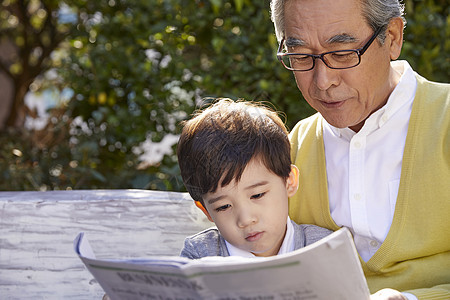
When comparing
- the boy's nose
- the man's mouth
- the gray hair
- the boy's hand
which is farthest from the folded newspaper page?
the gray hair

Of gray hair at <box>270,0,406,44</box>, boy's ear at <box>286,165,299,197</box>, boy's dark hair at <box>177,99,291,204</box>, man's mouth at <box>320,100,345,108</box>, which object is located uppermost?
gray hair at <box>270,0,406,44</box>

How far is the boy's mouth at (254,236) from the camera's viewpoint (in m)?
2.03

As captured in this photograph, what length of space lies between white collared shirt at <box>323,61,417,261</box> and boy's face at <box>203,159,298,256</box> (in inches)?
10.5

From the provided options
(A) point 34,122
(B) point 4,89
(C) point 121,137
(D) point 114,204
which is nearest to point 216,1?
(C) point 121,137

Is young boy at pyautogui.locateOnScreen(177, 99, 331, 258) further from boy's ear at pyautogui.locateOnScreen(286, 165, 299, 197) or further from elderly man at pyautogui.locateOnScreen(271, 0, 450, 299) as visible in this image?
elderly man at pyautogui.locateOnScreen(271, 0, 450, 299)

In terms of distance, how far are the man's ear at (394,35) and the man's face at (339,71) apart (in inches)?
0.7

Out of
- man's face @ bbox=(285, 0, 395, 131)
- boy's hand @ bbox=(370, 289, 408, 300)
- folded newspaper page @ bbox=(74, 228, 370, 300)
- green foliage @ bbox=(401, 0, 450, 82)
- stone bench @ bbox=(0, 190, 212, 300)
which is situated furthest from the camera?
green foliage @ bbox=(401, 0, 450, 82)

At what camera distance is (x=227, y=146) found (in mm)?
2051

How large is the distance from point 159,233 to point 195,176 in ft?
1.57

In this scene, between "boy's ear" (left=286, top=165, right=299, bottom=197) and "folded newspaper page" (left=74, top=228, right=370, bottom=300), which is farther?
"boy's ear" (left=286, top=165, right=299, bottom=197)

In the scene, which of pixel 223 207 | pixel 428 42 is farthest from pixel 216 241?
pixel 428 42

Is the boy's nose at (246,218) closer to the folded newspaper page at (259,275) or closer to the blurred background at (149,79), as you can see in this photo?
the folded newspaper page at (259,275)

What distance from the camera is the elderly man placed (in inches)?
78.0

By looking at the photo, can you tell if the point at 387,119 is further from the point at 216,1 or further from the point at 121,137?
the point at 121,137
